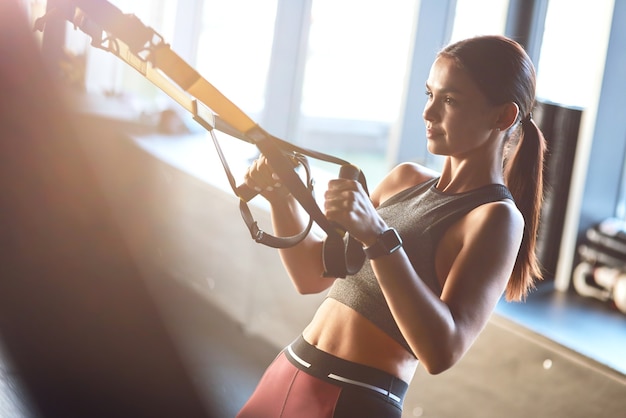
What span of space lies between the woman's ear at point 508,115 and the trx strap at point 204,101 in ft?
0.70

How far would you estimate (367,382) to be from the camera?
3.47ft

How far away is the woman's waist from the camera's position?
1.06 m

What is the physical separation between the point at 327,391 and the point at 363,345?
0.28 feet

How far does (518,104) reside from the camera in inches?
40.6

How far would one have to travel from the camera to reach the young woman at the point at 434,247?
0.90 metres

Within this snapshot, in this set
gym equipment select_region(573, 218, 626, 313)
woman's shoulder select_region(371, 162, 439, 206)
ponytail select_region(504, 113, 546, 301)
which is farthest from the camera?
gym equipment select_region(573, 218, 626, 313)

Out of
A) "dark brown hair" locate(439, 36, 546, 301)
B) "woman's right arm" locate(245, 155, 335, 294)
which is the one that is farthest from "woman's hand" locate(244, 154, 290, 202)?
"dark brown hair" locate(439, 36, 546, 301)

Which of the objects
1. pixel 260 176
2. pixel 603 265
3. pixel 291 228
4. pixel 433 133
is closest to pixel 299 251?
pixel 291 228

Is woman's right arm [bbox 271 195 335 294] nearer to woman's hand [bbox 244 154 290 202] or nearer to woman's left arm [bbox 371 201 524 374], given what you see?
woman's hand [bbox 244 154 290 202]

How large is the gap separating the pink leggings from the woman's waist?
1 cm

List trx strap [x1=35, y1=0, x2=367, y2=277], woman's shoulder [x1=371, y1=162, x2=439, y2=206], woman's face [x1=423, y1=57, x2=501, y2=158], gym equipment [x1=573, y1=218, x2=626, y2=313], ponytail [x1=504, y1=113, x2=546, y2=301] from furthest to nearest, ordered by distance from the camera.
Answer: gym equipment [x1=573, y1=218, x2=626, y2=313] < woman's shoulder [x1=371, y1=162, x2=439, y2=206] < ponytail [x1=504, y1=113, x2=546, y2=301] < woman's face [x1=423, y1=57, x2=501, y2=158] < trx strap [x1=35, y1=0, x2=367, y2=277]

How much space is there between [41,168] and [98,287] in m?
0.98

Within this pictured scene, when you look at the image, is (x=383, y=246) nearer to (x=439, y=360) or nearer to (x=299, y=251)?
(x=439, y=360)

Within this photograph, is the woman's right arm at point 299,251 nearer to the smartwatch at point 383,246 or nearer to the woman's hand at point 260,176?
the woman's hand at point 260,176
